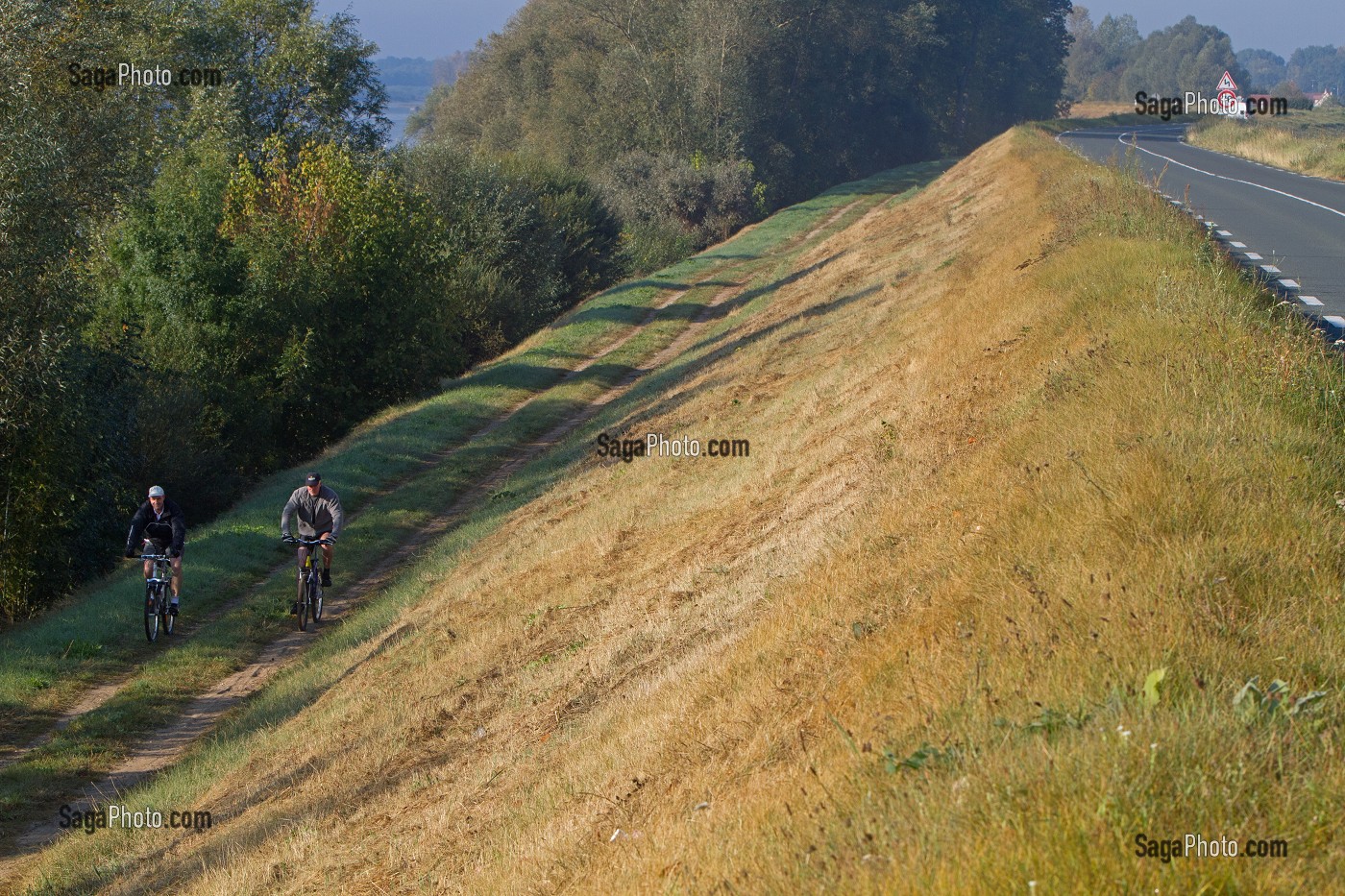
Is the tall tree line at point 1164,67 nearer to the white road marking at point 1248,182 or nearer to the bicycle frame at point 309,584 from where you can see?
the white road marking at point 1248,182

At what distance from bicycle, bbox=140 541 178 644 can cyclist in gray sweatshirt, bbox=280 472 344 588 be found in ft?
5.51

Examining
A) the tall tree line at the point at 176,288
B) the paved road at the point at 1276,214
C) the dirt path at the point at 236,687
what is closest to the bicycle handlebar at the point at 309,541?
the dirt path at the point at 236,687

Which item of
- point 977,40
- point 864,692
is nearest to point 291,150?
point 864,692

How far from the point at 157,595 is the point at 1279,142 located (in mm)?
44479

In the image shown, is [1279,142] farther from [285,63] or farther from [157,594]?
[157,594]

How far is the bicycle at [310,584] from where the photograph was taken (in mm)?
15383

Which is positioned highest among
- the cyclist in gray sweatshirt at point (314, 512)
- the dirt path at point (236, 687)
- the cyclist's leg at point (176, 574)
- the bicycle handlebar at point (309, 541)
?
the cyclist in gray sweatshirt at point (314, 512)

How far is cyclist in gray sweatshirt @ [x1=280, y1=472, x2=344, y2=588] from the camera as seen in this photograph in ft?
50.2

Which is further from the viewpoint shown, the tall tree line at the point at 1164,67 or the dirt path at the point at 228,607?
the tall tree line at the point at 1164,67

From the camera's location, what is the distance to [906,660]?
5879 millimetres

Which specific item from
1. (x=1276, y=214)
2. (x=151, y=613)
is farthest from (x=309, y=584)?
(x=1276, y=214)

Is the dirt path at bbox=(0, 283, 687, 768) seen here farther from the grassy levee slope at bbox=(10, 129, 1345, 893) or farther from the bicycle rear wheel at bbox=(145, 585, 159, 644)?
the grassy levee slope at bbox=(10, 129, 1345, 893)

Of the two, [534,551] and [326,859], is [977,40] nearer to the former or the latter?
[534,551]

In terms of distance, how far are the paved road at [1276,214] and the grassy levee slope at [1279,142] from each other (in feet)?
3.21
